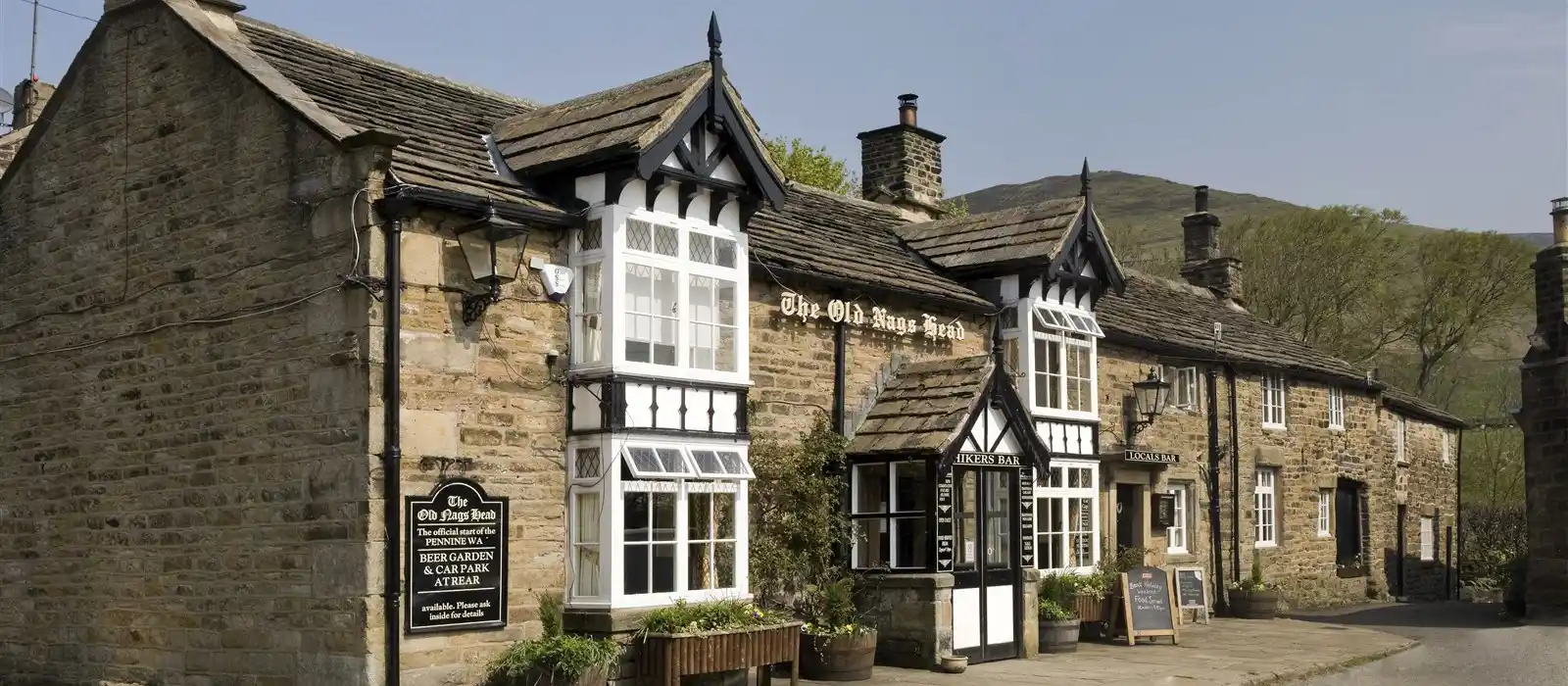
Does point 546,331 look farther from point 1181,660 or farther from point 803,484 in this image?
point 1181,660

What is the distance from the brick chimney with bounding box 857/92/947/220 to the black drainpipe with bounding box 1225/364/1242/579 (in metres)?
5.81

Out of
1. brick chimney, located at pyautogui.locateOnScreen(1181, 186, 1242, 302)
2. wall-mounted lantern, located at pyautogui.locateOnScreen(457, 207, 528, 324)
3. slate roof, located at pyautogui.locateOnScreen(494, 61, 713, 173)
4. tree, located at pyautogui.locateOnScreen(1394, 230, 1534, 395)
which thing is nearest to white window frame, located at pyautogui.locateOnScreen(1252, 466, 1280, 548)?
brick chimney, located at pyautogui.locateOnScreen(1181, 186, 1242, 302)

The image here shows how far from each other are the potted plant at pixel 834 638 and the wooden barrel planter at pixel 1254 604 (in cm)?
1042

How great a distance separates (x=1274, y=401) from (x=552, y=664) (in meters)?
17.5

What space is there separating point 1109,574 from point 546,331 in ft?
31.8

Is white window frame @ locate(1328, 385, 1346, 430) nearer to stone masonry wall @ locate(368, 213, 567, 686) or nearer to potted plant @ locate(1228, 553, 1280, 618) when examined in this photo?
potted plant @ locate(1228, 553, 1280, 618)

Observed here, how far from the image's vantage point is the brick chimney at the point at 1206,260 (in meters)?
29.7

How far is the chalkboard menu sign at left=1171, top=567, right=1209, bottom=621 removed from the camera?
815 inches

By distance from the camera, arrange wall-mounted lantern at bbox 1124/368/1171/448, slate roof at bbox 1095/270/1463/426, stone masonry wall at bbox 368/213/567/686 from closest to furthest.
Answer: stone masonry wall at bbox 368/213/567/686 < wall-mounted lantern at bbox 1124/368/1171/448 < slate roof at bbox 1095/270/1463/426

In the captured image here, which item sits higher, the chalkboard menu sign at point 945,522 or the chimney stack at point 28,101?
the chimney stack at point 28,101

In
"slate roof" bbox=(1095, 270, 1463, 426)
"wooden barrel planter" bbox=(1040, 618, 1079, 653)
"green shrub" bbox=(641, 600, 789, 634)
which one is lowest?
"wooden barrel planter" bbox=(1040, 618, 1079, 653)

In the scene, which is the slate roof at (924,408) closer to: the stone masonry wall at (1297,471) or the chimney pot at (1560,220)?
the stone masonry wall at (1297,471)

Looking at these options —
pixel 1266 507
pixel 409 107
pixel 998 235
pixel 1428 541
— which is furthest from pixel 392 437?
pixel 1428 541

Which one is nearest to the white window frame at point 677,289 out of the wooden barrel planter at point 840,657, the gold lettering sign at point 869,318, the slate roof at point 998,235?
the gold lettering sign at point 869,318
